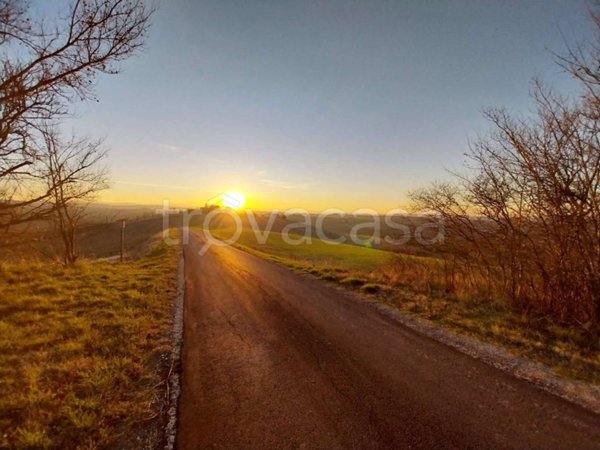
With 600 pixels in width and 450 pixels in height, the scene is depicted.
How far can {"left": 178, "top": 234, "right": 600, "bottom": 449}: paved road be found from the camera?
3.71 meters

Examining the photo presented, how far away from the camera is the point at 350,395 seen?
4594 millimetres

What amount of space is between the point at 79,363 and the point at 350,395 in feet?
15.1

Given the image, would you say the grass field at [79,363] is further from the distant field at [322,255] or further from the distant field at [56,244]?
the distant field at [322,255]

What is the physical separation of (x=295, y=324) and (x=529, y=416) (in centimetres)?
492

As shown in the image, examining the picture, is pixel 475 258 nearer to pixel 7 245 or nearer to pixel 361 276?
pixel 361 276

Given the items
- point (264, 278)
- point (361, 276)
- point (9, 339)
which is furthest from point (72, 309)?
point (361, 276)

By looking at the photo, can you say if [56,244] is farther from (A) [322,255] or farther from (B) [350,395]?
(B) [350,395]

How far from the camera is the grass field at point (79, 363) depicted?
399 cm

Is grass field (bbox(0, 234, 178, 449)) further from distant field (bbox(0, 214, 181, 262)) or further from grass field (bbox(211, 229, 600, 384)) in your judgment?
grass field (bbox(211, 229, 600, 384))

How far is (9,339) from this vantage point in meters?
6.61

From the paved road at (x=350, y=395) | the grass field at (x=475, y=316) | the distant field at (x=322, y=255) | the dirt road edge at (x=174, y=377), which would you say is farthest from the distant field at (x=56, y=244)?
the distant field at (x=322, y=255)

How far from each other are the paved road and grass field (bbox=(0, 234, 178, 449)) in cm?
69

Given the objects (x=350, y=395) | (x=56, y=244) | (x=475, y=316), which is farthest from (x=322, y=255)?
(x=350, y=395)

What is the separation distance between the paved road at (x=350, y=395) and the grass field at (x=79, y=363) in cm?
69
